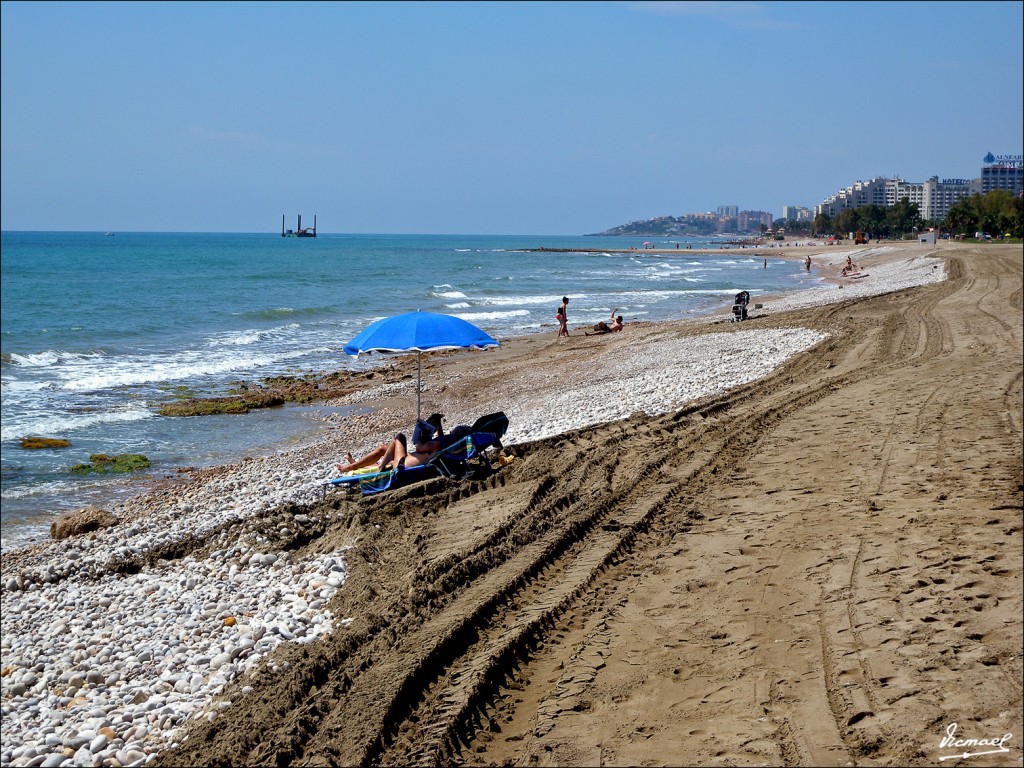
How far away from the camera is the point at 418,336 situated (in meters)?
9.81

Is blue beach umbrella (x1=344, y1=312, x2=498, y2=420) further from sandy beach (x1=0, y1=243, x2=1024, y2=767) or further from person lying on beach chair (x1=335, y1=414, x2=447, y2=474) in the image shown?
sandy beach (x1=0, y1=243, x2=1024, y2=767)

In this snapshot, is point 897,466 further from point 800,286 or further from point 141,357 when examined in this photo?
point 800,286

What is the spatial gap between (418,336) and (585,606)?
459 cm

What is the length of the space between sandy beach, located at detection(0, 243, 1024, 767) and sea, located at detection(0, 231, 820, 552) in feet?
10.0

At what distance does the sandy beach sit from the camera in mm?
4562

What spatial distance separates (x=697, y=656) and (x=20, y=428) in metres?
16.0

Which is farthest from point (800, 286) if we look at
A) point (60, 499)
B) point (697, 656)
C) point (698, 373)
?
point (697, 656)

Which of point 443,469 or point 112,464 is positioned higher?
point 443,469

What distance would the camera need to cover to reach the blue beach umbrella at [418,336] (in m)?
9.76

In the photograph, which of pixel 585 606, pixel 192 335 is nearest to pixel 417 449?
pixel 585 606

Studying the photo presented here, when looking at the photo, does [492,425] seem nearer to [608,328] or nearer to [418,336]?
[418,336]

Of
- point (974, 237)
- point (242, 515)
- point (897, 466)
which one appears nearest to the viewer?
point (897, 466)

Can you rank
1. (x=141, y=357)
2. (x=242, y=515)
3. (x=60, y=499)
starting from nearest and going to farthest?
(x=242, y=515), (x=60, y=499), (x=141, y=357)

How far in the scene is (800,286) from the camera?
158 feet
